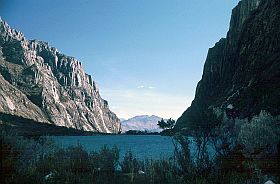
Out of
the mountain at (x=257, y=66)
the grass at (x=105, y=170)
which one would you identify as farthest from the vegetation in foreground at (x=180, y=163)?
Answer: the mountain at (x=257, y=66)

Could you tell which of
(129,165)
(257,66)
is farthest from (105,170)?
(257,66)

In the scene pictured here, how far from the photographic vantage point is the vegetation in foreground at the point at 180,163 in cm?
2532

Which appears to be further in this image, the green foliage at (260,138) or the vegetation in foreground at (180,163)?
the green foliage at (260,138)

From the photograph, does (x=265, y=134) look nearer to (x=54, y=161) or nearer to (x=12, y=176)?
(x=54, y=161)

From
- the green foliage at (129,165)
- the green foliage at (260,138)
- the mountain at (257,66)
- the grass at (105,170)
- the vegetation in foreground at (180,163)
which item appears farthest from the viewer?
the mountain at (257,66)

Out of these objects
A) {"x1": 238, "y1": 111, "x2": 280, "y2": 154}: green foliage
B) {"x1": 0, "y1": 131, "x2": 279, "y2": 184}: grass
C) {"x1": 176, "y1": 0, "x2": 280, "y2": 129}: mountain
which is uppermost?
{"x1": 176, "y1": 0, "x2": 280, "y2": 129}: mountain

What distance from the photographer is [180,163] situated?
3008cm

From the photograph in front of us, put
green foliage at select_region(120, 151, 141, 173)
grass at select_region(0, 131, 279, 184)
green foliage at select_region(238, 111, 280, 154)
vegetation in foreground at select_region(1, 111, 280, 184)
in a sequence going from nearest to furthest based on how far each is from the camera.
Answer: grass at select_region(0, 131, 279, 184), vegetation in foreground at select_region(1, 111, 280, 184), green foliage at select_region(238, 111, 280, 154), green foliage at select_region(120, 151, 141, 173)

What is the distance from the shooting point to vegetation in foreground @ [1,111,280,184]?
25322 mm

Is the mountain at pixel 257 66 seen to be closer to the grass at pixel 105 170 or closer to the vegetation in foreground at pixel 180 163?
the vegetation in foreground at pixel 180 163

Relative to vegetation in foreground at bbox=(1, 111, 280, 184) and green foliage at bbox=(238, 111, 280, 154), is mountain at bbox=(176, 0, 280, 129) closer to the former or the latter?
green foliage at bbox=(238, 111, 280, 154)

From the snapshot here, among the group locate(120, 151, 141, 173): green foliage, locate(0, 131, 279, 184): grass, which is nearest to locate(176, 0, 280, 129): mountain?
locate(120, 151, 141, 173): green foliage

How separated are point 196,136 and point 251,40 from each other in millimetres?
152438

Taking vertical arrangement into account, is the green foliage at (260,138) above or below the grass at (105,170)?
above
